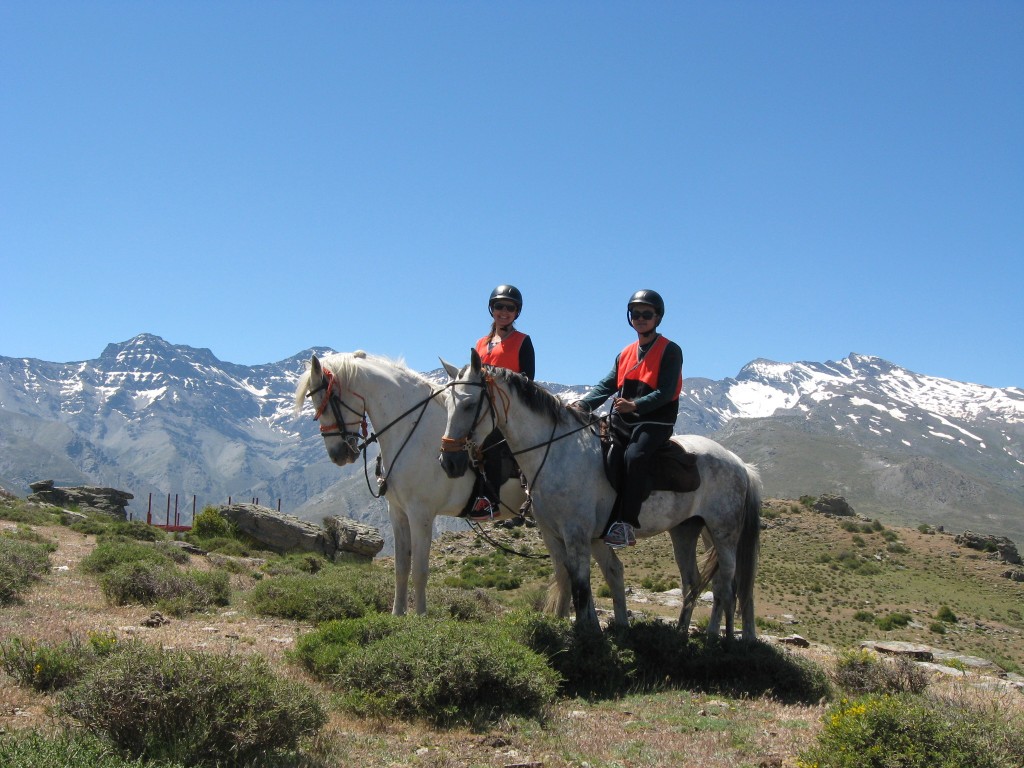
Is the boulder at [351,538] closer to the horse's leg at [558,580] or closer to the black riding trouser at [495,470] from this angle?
the horse's leg at [558,580]

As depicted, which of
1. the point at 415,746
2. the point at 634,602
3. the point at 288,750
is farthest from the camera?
the point at 634,602

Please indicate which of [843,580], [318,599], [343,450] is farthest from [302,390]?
[843,580]

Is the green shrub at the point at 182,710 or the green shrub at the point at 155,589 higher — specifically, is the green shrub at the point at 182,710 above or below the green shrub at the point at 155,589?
above

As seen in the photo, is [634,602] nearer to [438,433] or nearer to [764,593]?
[764,593]

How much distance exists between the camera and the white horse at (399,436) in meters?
9.60

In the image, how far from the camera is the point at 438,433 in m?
9.88

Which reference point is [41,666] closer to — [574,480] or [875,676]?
[574,480]

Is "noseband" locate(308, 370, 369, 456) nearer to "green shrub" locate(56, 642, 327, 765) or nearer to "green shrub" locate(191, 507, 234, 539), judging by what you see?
"green shrub" locate(56, 642, 327, 765)

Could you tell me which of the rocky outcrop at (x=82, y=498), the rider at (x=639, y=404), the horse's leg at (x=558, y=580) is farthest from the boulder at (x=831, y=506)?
the rider at (x=639, y=404)

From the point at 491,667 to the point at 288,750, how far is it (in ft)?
6.44

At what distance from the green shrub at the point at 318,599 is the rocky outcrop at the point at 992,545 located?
3940 centimetres

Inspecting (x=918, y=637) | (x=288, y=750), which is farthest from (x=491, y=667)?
(x=918, y=637)

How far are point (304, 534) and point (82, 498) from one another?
17891 mm

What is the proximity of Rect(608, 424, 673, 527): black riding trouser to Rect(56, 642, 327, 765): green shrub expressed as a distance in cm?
444
